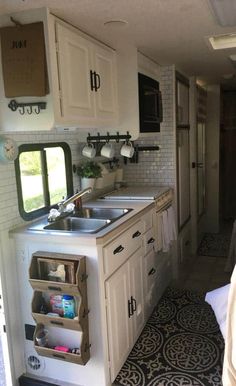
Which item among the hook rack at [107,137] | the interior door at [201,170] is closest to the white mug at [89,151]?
the hook rack at [107,137]

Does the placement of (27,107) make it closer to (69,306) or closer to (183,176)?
(69,306)

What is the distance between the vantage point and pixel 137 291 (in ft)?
8.12

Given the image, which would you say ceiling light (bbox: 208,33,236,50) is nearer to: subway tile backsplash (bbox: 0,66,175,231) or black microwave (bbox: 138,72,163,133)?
black microwave (bbox: 138,72,163,133)

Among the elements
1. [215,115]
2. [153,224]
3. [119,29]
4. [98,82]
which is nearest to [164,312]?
[153,224]

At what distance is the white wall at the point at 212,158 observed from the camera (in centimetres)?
489

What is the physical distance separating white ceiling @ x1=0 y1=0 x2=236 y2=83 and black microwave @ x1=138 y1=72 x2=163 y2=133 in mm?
231

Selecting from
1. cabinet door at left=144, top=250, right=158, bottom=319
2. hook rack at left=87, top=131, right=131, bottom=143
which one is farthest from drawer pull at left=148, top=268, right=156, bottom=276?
hook rack at left=87, top=131, right=131, bottom=143

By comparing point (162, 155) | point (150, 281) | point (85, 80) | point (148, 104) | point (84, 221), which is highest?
point (85, 80)

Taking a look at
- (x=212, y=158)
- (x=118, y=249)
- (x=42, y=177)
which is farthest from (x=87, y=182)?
(x=212, y=158)

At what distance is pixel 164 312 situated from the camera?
292 centimetres

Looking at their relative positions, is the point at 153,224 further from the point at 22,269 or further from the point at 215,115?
the point at 215,115

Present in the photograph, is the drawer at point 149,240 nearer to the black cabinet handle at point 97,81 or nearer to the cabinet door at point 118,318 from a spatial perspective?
the cabinet door at point 118,318

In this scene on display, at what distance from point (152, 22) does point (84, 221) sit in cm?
137

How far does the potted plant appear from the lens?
113 inches
